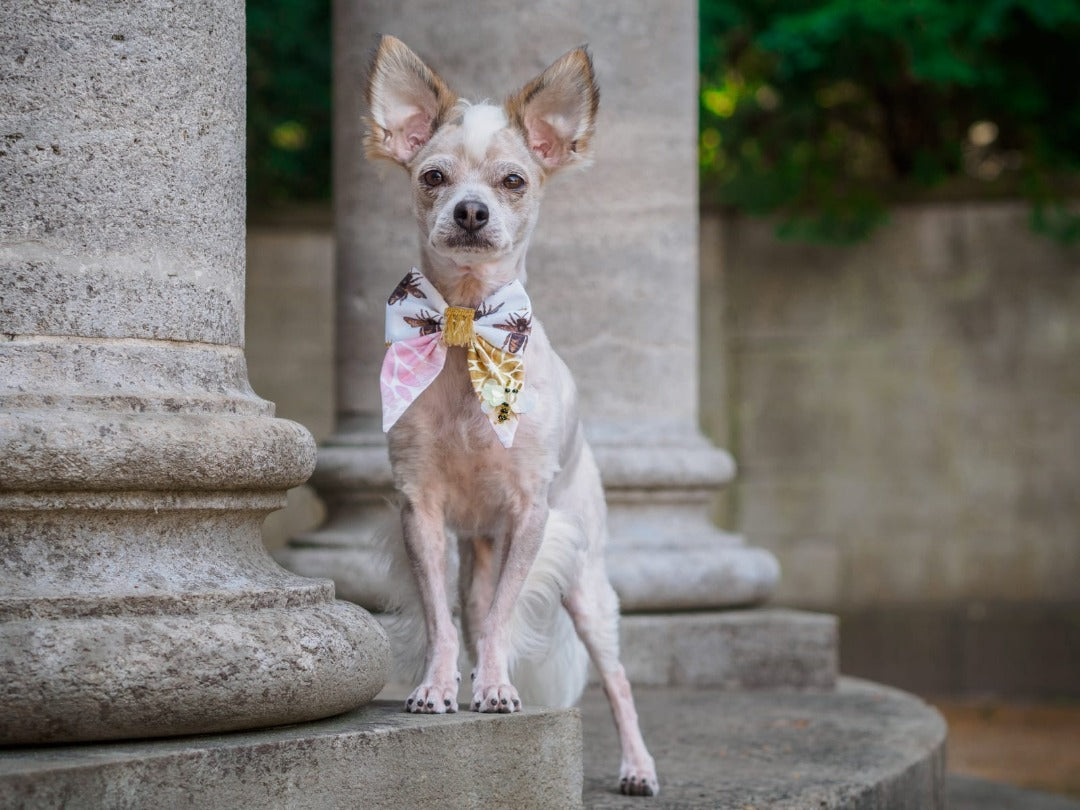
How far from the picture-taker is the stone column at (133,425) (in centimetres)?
301

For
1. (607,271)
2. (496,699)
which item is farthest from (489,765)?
(607,271)

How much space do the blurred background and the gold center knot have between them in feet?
22.4

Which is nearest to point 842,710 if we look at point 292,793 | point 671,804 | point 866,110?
Answer: point 671,804

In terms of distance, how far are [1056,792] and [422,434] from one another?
207 inches

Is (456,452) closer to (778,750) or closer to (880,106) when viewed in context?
(778,750)

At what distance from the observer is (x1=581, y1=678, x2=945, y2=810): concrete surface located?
4.16 meters

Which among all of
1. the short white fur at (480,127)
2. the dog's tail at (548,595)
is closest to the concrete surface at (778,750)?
the dog's tail at (548,595)

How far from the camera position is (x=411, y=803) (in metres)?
3.28

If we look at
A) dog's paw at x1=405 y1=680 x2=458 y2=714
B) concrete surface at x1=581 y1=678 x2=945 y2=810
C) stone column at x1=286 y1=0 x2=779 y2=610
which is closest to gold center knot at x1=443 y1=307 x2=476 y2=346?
dog's paw at x1=405 y1=680 x2=458 y2=714

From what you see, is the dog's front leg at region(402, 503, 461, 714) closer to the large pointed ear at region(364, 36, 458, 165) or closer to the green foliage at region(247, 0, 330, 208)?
the large pointed ear at region(364, 36, 458, 165)

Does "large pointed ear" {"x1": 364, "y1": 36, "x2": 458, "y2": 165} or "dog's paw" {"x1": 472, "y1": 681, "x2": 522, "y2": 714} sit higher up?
"large pointed ear" {"x1": 364, "y1": 36, "x2": 458, "y2": 165}

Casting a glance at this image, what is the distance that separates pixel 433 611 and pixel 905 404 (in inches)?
299

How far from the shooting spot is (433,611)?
3.73m

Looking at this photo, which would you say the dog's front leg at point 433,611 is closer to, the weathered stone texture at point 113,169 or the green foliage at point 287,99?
the weathered stone texture at point 113,169
